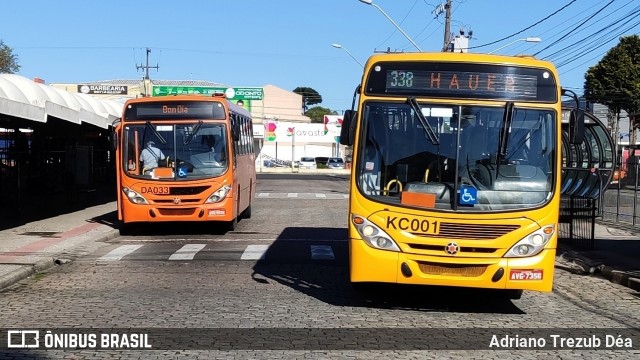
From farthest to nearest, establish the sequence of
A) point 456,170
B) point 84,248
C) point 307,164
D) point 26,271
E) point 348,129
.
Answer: point 307,164
point 84,248
point 26,271
point 348,129
point 456,170

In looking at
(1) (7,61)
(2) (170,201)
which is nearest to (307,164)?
(1) (7,61)

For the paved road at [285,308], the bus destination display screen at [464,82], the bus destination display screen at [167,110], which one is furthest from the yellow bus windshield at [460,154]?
the bus destination display screen at [167,110]

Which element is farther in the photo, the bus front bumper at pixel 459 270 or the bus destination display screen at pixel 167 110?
the bus destination display screen at pixel 167 110

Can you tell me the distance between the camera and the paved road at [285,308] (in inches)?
272

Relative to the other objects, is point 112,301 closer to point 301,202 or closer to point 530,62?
point 530,62

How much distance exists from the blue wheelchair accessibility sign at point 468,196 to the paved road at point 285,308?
53.6 inches

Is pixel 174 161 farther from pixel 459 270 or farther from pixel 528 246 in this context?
pixel 528 246

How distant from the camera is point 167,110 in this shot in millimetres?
15984

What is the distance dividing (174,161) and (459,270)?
9.22m

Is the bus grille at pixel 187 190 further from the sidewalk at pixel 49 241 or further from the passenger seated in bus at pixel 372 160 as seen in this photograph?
the passenger seated in bus at pixel 372 160

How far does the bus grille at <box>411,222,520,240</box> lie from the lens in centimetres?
812

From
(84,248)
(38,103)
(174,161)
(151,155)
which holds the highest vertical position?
(38,103)

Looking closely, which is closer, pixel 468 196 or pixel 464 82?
pixel 468 196

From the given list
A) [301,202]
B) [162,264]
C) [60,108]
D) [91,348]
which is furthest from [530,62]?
[301,202]
